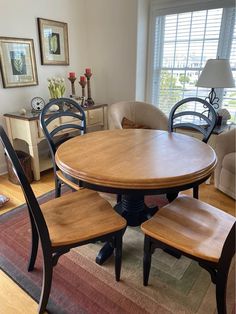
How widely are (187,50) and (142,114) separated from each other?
1083 mm

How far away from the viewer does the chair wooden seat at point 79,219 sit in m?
1.16

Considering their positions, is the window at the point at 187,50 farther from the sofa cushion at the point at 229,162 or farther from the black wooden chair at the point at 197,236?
the black wooden chair at the point at 197,236

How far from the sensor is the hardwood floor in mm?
1289

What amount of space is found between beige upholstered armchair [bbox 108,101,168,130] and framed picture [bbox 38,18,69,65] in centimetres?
110

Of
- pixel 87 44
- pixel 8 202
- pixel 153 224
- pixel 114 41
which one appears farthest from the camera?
pixel 87 44

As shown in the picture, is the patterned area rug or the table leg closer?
the patterned area rug

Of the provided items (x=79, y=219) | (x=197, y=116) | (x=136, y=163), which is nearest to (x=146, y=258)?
(x=79, y=219)

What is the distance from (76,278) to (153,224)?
2.12 feet

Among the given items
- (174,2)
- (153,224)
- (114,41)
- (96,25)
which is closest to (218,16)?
(174,2)

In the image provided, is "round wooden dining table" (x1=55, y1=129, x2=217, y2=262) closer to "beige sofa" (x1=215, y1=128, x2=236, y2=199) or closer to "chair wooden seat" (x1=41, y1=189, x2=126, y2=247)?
"chair wooden seat" (x1=41, y1=189, x2=126, y2=247)

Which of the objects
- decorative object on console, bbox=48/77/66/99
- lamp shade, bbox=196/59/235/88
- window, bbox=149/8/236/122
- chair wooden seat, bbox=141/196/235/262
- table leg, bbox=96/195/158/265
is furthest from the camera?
decorative object on console, bbox=48/77/66/99

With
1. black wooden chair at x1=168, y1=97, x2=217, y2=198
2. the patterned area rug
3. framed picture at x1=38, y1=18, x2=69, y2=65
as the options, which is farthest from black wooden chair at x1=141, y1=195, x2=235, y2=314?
framed picture at x1=38, y1=18, x2=69, y2=65

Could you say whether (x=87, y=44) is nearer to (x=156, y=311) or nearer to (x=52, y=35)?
(x=52, y=35)

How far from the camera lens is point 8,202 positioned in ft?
7.50
